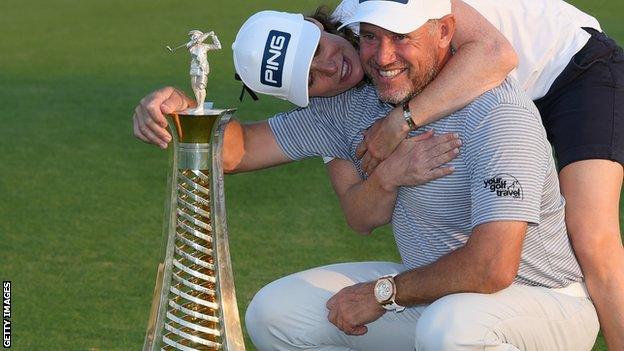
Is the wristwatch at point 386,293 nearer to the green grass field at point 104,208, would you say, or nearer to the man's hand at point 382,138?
the man's hand at point 382,138

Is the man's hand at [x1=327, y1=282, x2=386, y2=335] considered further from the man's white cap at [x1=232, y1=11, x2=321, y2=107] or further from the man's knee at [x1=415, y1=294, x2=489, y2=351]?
the man's white cap at [x1=232, y1=11, x2=321, y2=107]

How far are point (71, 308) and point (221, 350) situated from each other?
206 centimetres

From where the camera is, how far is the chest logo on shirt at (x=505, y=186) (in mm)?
3613

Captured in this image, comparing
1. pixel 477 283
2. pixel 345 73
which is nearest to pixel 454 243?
pixel 477 283

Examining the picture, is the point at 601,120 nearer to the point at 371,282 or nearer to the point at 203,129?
the point at 371,282

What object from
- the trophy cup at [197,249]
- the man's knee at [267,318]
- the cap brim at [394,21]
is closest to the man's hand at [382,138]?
the cap brim at [394,21]

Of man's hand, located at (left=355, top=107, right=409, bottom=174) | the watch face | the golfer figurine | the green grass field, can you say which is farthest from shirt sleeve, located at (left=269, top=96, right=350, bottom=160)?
the green grass field

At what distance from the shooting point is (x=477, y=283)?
3.72 m

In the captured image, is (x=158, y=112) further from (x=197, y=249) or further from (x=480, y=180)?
(x=480, y=180)

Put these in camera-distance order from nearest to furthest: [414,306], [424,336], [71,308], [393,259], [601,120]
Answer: [424,336] → [414,306] → [601,120] → [71,308] → [393,259]

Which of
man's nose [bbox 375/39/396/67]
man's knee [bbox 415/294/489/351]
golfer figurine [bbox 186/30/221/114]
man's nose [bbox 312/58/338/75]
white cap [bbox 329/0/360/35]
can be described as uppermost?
golfer figurine [bbox 186/30/221/114]

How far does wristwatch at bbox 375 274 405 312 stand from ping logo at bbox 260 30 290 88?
2.06 ft

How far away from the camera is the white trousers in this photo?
3.68m

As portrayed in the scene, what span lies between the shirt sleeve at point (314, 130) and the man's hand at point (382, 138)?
184 millimetres
